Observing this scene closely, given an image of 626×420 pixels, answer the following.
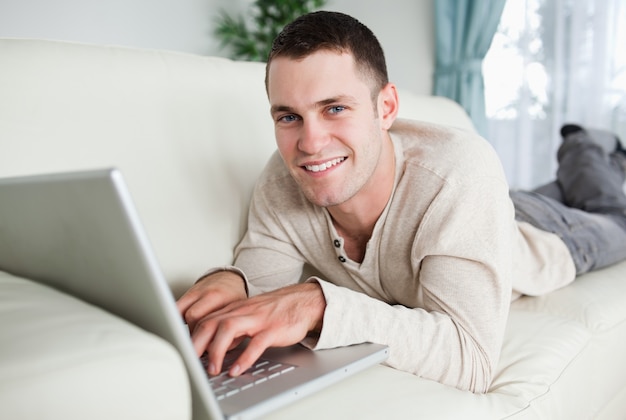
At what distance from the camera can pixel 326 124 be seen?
110 cm

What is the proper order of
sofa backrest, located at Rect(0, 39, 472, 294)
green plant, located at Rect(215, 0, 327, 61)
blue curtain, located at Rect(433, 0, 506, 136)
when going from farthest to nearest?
green plant, located at Rect(215, 0, 327, 61) → blue curtain, located at Rect(433, 0, 506, 136) → sofa backrest, located at Rect(0, 39, 472, 294)

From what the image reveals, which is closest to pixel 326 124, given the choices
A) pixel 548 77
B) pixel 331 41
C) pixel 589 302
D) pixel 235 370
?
pixel 331 41

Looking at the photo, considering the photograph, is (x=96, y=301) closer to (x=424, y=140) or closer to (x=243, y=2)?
(x=424, y=140)

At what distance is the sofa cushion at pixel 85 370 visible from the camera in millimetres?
485

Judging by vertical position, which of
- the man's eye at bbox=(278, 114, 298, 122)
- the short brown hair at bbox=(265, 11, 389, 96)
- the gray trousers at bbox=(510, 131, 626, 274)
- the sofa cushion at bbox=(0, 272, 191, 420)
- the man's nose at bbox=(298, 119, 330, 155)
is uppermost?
the short brown hair at bbox=(265, 11, 389, 96)

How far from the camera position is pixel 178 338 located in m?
0.58

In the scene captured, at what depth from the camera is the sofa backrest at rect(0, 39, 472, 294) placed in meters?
1.05

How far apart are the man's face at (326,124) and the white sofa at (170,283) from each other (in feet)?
0.81

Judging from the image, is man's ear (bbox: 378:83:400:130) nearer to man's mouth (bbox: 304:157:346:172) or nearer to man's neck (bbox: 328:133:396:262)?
man's neck (bbox: 328:133:396:262)

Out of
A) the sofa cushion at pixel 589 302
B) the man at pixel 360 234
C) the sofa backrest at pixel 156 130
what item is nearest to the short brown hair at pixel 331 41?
the man at pixel 360 234

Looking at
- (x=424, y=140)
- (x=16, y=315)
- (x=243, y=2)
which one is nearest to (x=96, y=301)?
(x=16, y=315)

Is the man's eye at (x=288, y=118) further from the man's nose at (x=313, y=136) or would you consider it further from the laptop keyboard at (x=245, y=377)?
the laptop keyboard at (x=245, y=377)

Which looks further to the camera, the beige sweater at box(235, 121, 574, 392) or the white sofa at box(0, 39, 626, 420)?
the beige sweater at box(235, 121, 574, 392)

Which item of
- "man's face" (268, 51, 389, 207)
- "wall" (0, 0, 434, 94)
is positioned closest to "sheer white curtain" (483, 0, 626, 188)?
"wall" (0, 0, 434, 94)
